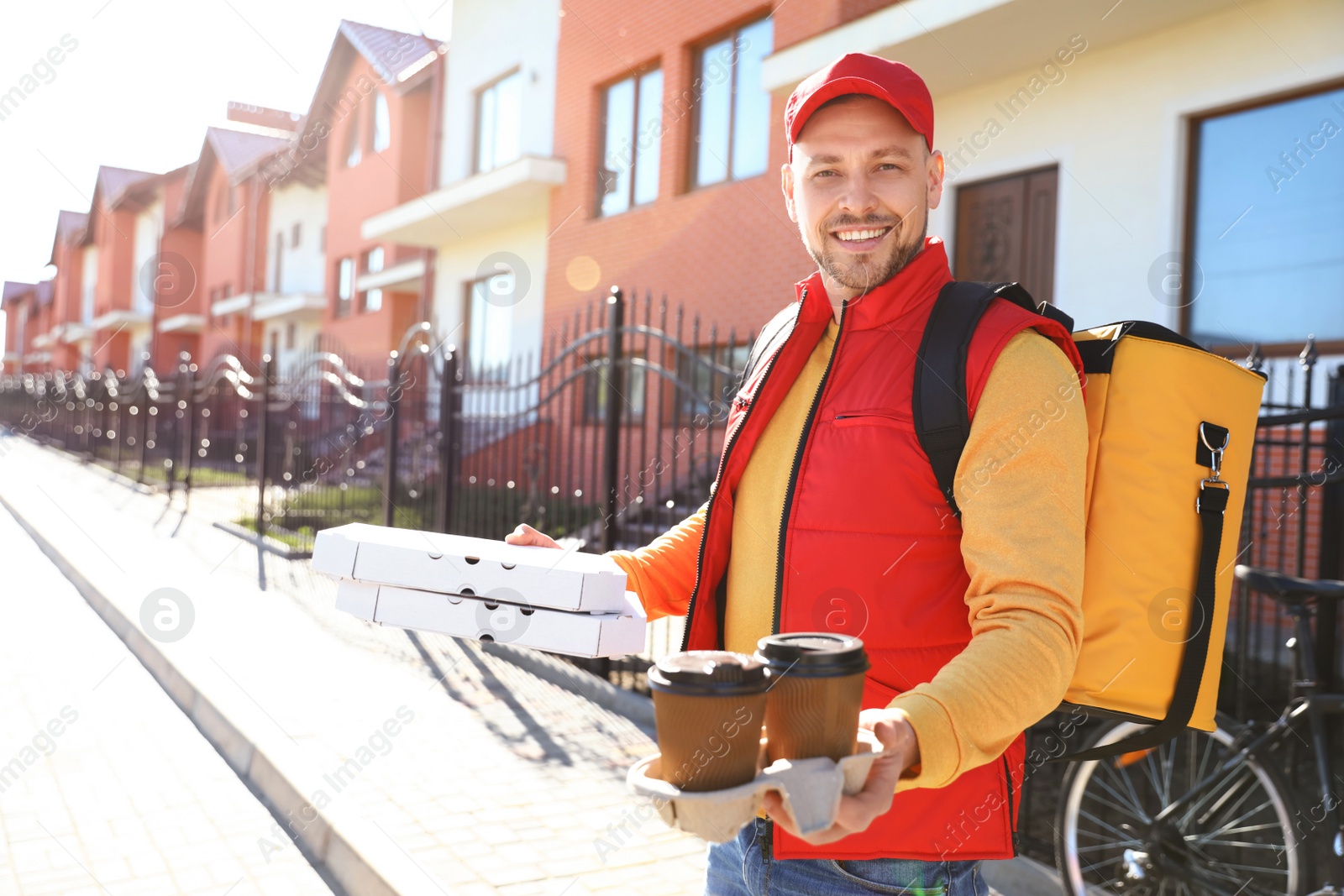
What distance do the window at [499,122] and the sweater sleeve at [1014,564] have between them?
726 inches

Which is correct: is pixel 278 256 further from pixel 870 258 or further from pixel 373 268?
pixel 870 258

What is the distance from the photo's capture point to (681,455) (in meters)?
12.6

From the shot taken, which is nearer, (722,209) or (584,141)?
(722,209)

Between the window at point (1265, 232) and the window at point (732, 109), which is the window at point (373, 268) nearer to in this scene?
the window at point (732, 109)

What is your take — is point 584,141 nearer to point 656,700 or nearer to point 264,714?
Result: point 264,714

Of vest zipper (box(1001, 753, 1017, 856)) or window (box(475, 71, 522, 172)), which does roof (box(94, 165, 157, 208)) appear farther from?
vest zipper (box(1001, 753, 1017, 856))

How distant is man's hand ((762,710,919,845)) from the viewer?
1.19 meters

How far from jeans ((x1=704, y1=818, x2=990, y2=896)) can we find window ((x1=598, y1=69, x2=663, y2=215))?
1421cm

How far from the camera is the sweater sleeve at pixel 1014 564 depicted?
1323mm

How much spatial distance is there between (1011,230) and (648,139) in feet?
21.2

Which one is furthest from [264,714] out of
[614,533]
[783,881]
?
[783,881]

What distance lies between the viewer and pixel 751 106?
1378 cm

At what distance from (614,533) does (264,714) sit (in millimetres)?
2308

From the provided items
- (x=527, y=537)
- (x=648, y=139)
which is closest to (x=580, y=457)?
(x=527, y=537)
